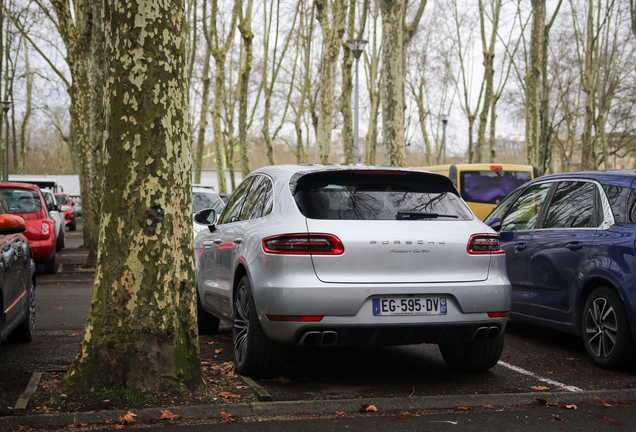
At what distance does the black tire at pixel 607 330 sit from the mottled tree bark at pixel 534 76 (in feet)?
58.8

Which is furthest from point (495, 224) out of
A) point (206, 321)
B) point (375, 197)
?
point (206, 321)

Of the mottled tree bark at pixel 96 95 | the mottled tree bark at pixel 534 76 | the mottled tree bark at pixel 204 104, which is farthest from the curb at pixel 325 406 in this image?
the mottled tree bark at pixel 204 104

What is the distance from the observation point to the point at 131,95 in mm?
5016

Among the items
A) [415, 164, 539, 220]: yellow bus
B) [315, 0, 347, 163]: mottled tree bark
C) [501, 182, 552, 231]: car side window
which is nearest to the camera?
[501, 182, 552, 231]: car side window

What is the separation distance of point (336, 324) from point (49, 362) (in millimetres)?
2912

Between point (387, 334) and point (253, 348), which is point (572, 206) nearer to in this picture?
point (387, 334)

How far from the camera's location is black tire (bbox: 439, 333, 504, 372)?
5984 mm

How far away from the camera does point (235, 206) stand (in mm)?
7129

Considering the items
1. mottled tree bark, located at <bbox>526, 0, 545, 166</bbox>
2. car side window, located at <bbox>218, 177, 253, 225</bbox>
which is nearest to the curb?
car side window, located at <bbox>218, 177, 253, 225</bbox>

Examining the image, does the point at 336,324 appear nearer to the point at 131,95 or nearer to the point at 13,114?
the point at 131,95

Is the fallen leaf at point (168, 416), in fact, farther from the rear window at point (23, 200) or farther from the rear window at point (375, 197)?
the rear window at point (23, 200)

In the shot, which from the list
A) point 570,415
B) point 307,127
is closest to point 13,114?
point 307,127

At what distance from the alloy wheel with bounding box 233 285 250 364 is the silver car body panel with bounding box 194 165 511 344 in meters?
0.30

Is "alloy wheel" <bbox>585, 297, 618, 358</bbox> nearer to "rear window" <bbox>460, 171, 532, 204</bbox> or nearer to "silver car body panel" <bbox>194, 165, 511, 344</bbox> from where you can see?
"silver car body panel" <bbox>194, 165, 511, 344</bbox>
